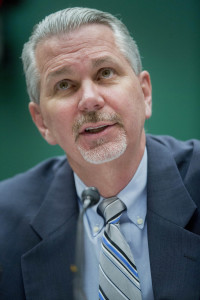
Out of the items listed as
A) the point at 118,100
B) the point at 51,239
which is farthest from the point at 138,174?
the point at 51,239

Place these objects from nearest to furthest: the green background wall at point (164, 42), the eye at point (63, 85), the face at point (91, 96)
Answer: the face at point (91, 96) < the eye at point (63, 85) < the green background wall at point (164, 42)

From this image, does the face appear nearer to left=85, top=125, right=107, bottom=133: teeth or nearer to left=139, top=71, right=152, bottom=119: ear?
left=85, top=125, right=107, bottom=133: teeth

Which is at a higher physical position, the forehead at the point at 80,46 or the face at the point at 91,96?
the forehead at the point at 80,46

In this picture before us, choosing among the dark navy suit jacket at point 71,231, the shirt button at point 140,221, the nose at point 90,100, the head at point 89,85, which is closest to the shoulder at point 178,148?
the dark navy suit jacket at point 71,231

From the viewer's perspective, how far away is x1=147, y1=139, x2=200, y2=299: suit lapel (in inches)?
47.8

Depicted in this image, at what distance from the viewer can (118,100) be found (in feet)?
4.44

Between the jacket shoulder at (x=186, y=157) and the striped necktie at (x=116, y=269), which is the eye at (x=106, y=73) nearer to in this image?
the jacket shoulder at (x=186, y=157)

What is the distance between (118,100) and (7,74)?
1580 millimetres

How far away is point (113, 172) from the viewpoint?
4.81ft

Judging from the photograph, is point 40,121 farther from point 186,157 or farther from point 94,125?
point 186,157

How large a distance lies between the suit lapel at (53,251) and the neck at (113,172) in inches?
5.7

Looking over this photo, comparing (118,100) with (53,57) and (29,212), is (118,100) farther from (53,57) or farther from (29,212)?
(29,212)

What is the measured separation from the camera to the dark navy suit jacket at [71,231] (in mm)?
1245

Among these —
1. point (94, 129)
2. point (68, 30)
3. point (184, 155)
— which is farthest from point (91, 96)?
point (184, 155)
